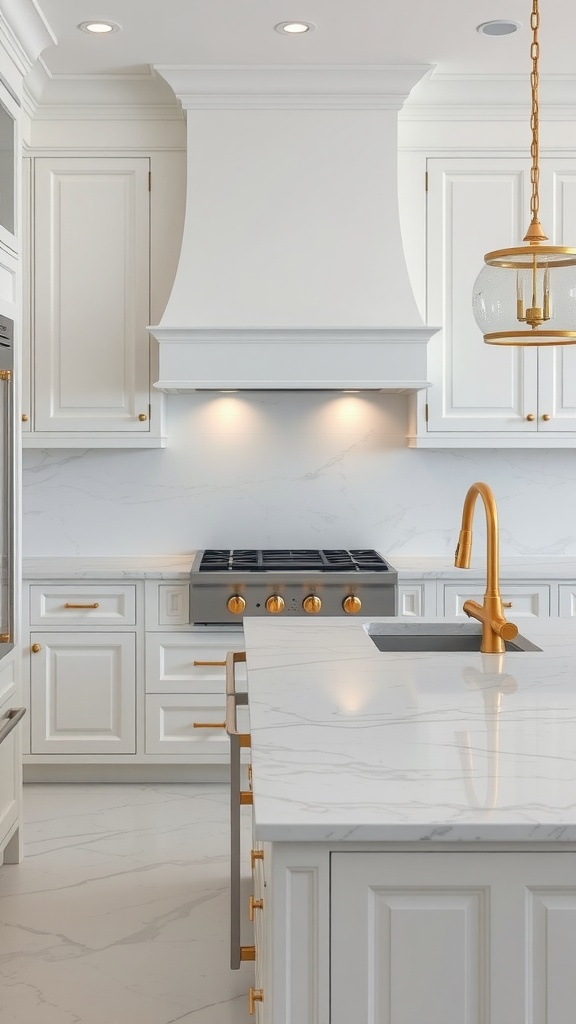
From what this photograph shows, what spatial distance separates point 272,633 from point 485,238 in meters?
2.28

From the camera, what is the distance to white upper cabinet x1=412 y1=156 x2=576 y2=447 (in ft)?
13.0

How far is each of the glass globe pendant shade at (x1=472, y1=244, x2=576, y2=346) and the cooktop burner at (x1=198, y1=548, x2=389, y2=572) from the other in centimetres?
185

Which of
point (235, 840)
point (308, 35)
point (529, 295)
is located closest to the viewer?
point (529, 295)

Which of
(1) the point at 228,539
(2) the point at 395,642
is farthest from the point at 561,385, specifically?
(2) the point at 395,642

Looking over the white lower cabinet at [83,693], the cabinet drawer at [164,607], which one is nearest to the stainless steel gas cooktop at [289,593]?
the cabinet drawer at [164,607]

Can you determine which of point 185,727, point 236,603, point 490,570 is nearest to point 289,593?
point 236,603

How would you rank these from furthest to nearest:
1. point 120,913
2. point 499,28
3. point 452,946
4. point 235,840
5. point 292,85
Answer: point 292,85, point 499,28, point 120,913, point 235,840, point 452,946

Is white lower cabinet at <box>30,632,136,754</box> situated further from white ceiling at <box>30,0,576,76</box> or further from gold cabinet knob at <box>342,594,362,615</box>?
white ceiling at <box>30,0,576,76</box>

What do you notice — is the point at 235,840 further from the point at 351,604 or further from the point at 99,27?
the point at 99,27

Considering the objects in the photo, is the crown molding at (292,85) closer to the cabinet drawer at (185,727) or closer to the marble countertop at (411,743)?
the cabinet drawer at (185,727)

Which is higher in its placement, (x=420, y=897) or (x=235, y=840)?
(x=420, y=897)

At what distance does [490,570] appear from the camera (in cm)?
206

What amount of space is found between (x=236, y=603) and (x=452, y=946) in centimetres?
250

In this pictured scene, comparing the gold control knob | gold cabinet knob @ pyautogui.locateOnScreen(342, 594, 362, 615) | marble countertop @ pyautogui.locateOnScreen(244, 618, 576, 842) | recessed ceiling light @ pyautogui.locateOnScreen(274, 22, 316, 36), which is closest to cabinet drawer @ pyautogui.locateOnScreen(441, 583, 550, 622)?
gold cabinet knob @ pyautogui.locateOnScreen(342, 594, 362, 615)
